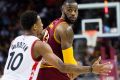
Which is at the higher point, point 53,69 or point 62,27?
point 62,27

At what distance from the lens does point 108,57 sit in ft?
47.7

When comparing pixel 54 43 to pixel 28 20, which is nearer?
pixel 28 20

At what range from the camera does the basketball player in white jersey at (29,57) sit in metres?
5.65

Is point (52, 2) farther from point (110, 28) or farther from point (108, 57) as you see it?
point (108, 57)

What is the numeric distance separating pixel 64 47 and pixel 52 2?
11.2 meters

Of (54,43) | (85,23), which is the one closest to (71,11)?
(54,43)

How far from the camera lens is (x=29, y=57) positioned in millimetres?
5684

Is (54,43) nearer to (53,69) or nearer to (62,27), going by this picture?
(62,27)

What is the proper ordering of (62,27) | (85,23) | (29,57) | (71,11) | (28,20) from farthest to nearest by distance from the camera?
(85,23), (71,11), (62,27), (28,20), (29,57)

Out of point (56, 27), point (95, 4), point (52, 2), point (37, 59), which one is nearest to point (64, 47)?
point (56, 27)

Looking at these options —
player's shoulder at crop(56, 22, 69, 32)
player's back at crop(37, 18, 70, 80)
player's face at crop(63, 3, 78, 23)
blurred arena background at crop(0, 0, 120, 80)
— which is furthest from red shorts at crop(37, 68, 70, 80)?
blurred arena background at crop(0, 0, 120, 80)

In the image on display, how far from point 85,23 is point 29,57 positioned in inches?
377

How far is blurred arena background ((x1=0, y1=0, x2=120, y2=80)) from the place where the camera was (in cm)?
1463

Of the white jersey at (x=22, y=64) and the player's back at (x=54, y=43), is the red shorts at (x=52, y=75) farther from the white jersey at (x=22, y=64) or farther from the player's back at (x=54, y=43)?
the white jersey at (x=22, y=64)
